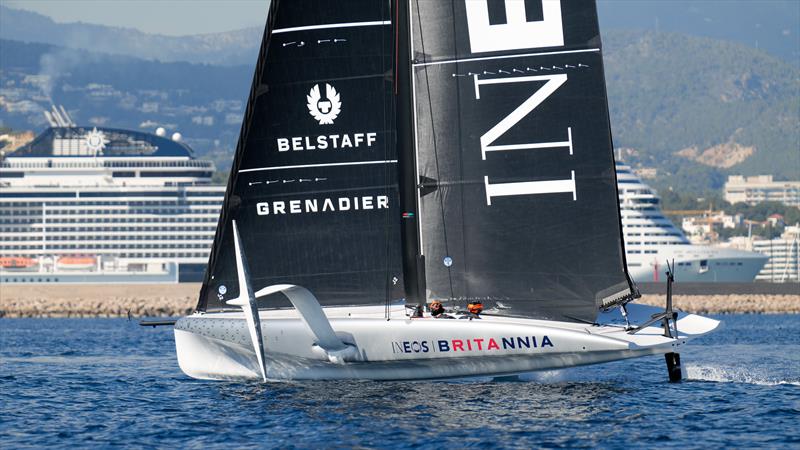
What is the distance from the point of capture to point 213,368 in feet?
67.5

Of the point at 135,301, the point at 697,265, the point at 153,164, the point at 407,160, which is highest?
the point at 153,164

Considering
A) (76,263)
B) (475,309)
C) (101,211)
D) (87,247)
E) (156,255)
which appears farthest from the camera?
(101,211)

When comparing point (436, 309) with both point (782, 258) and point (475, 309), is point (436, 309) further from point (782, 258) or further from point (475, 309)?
point (782, 258)

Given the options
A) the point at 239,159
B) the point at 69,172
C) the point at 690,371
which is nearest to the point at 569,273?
the point at 239,159

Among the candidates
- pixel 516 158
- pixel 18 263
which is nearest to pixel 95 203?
pixel 18 263

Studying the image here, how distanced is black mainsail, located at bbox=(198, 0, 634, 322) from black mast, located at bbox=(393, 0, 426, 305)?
0.07ft

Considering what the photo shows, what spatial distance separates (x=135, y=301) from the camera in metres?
67.8

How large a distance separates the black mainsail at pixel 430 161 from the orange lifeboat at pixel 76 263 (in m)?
69.0

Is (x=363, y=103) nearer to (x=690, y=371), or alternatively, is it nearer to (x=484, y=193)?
(x=484, y=193)

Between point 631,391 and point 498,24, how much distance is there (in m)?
5.49

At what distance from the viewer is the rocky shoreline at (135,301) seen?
63781 mm

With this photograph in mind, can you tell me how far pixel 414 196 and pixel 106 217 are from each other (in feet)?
238

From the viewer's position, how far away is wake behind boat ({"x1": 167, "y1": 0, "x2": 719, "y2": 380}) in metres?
19.8

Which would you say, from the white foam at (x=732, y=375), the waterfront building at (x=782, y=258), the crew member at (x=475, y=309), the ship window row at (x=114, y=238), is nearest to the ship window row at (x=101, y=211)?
the ship window row at (x=114, y=238)
